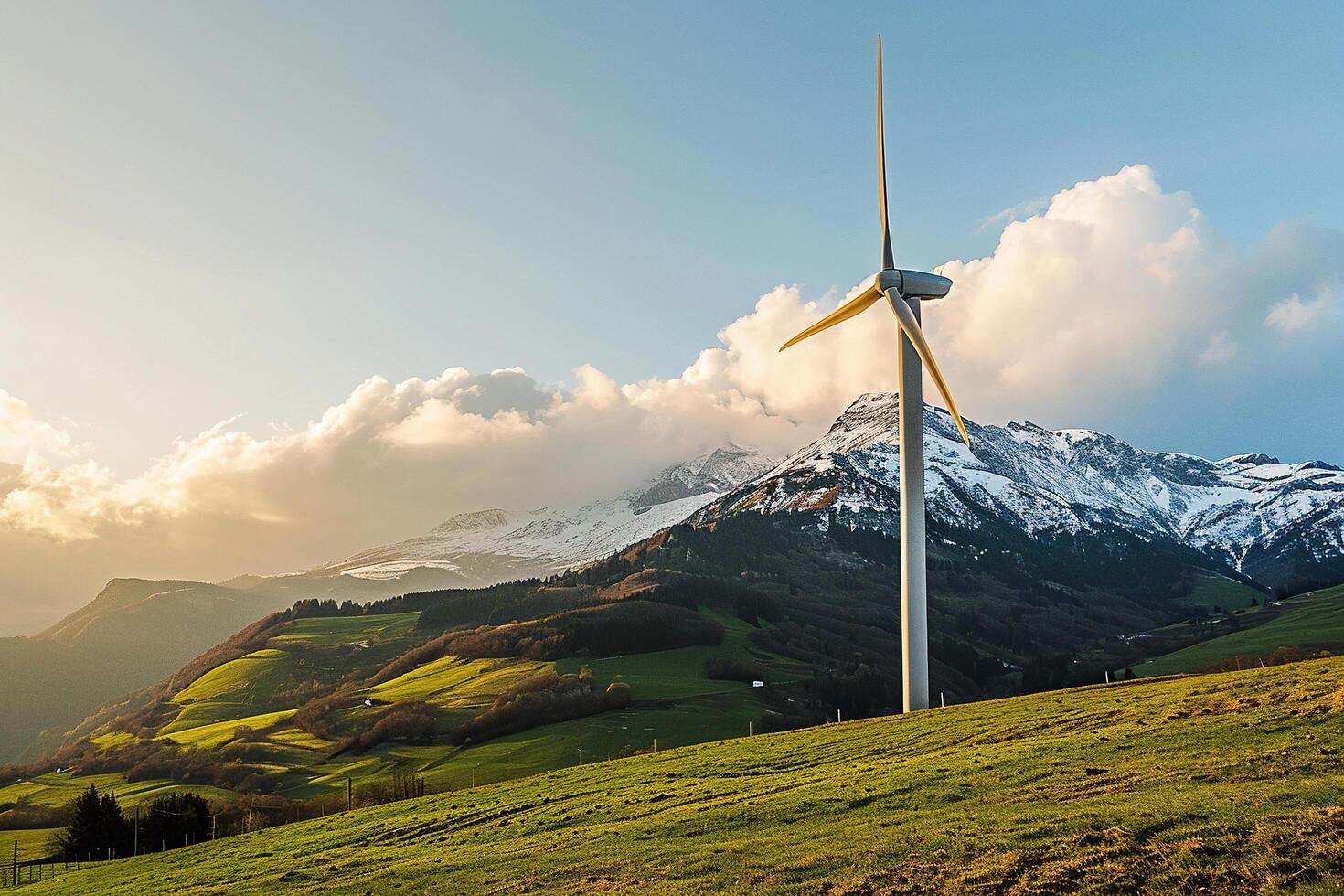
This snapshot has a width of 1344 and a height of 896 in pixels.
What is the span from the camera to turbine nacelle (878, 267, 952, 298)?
79.5 meters

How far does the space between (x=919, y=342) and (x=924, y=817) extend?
49.8 metres

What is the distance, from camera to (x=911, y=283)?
79.6 meters

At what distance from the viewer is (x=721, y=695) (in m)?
184

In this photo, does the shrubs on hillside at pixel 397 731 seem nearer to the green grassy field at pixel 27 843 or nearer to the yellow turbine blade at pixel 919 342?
the green grassy field at pixel 27 843

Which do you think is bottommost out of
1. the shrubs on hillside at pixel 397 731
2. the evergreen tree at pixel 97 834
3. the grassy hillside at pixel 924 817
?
the shrubs on hillside at pixel 397 731

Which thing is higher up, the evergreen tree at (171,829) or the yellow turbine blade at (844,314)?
the yellow turbine blade at (844,314)

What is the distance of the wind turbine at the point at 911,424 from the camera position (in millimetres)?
70312

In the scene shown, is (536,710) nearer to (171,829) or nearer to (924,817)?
(171,829)

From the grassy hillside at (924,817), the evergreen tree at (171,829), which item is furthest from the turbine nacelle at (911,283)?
the evergreen tree at (171,829)

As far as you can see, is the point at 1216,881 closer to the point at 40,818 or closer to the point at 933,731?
the point at 933,731

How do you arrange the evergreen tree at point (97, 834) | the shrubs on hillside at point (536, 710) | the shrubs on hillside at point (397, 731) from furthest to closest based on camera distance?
the shrubs on hillside at point (397, 731), the shrubs on hillside at point (536, 710), the evergreen tree at point (97, 834)

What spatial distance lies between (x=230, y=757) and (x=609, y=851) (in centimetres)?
18569

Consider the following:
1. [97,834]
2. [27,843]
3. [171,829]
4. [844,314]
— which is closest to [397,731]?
[27,843]

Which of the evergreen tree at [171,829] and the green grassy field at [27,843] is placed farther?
the green grassy field at [27,843]
